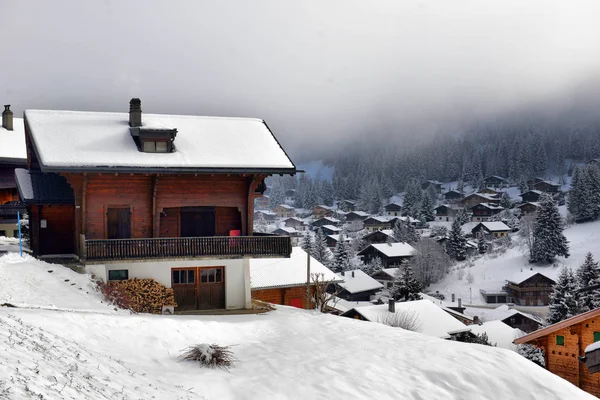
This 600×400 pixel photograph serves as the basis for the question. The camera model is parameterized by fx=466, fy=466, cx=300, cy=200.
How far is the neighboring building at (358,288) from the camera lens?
6938cm

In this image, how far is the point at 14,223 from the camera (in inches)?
1454

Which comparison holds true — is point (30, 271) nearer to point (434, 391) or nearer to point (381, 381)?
point (381, 381)

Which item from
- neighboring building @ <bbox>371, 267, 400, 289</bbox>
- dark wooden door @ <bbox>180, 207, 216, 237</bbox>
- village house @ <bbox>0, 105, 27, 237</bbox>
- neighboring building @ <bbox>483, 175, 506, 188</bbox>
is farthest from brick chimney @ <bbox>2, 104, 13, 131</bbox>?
neighboring building @ <bbox>483, 175, 506, 188</bbox>

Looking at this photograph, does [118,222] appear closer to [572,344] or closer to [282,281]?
[282,281]

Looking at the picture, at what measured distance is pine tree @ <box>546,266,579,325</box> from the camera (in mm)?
45438

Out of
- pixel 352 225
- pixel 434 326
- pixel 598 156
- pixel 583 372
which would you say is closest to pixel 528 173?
pixel 598 156

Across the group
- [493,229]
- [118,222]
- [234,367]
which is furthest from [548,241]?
[234,367]

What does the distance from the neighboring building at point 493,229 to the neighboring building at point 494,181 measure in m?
77.9

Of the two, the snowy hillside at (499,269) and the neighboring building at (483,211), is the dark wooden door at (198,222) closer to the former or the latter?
the snowy hillside at (499,269)

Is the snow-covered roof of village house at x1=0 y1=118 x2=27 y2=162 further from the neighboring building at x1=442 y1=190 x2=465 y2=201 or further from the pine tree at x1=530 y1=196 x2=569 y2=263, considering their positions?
the neighboring building at x1=442 y1=190 x2=465 y2=201

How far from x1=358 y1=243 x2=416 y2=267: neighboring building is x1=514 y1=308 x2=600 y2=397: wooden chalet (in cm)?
6492

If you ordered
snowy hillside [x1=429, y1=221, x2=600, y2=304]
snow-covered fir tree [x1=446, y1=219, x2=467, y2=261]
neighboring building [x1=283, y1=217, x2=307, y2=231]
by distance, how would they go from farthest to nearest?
neighboring building [x1=283, y1=217, x2=307, y2=231] < snow-covered fir tree [x1=446, y1=219, x2=467, y2=261] < snowy hillside [x1=429, y1=221, x2=600, y2=304]

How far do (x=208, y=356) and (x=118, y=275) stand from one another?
1021cm

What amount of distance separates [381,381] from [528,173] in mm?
187995
